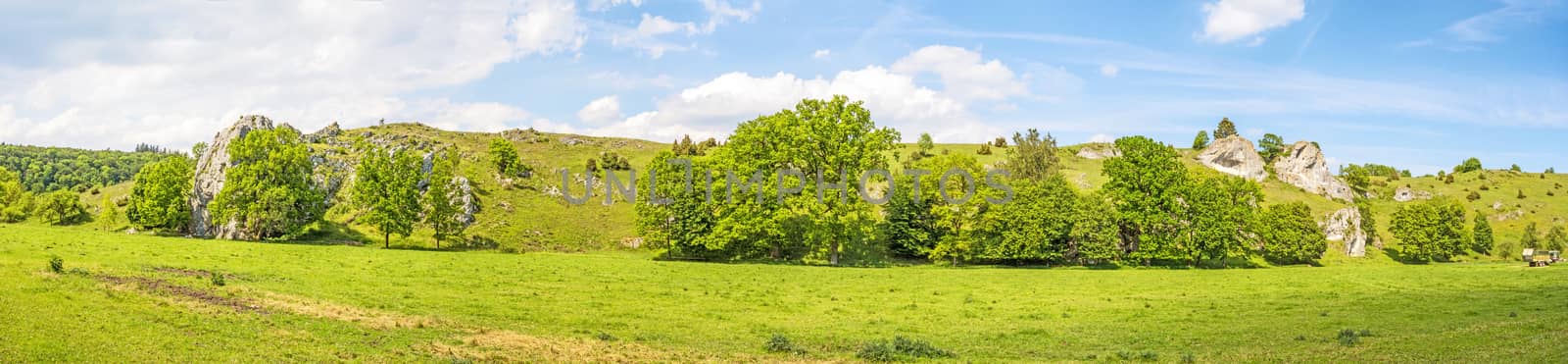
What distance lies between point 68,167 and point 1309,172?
24944 cm

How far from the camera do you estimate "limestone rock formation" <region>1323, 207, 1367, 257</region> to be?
84125 mm

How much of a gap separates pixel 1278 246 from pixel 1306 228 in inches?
198

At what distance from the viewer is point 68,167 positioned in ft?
534

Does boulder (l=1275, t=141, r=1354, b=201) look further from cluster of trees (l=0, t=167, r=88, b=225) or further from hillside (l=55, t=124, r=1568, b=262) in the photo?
cluster of trees (l=0, t=167, r=88, b=225)

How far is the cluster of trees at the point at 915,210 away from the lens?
53875 millimetres

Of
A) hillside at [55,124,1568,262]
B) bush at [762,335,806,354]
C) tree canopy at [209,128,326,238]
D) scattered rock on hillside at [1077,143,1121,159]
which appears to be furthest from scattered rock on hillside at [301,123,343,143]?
scattered rock on hillside at [1077,143,1121,159]

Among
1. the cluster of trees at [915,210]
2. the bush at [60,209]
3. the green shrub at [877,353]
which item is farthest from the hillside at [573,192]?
the green shrub at [877,353]

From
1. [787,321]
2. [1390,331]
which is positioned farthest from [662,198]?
[1390,331]

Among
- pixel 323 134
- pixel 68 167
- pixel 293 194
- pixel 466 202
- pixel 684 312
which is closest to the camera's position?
pixel 684 312

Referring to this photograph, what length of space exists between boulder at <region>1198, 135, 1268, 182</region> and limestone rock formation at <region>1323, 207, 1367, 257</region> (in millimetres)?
38236

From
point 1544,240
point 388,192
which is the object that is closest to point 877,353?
point 388,192

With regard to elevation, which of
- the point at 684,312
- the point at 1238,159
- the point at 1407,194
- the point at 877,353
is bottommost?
the point at 877,353

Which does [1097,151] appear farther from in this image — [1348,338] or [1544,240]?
[1348,338]

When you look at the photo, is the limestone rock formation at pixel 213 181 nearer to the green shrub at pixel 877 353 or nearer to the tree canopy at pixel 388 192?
the tree canopy at pixel 388 192
